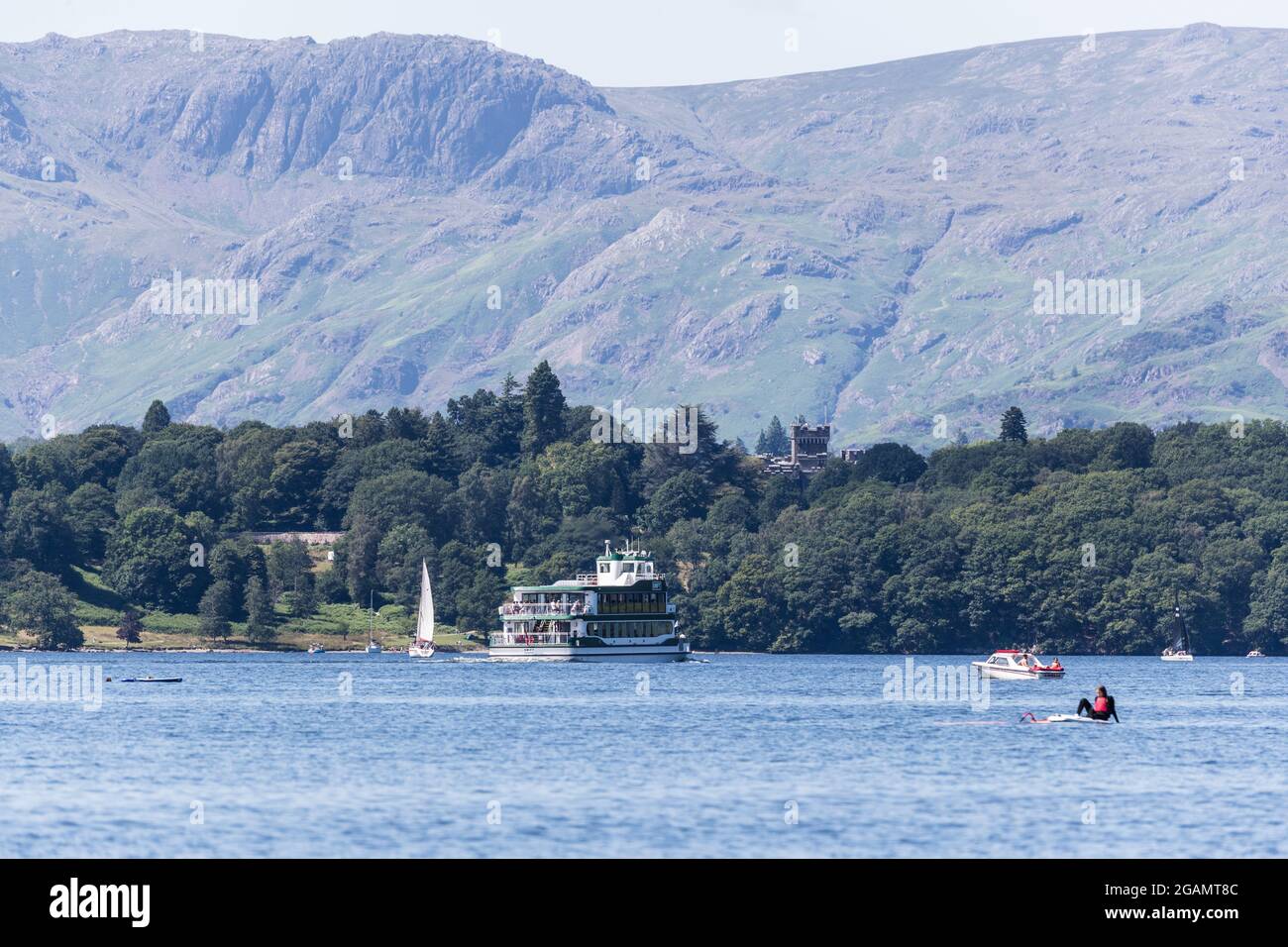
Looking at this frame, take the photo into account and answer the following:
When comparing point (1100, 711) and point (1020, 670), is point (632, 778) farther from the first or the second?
point (1020, 670)

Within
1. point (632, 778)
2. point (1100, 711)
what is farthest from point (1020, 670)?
point (632, 778)

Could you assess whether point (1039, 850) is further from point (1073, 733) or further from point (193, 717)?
point (193, 717)

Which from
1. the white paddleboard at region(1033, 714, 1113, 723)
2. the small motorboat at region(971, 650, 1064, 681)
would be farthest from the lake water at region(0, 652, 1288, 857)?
the small motorboat at region(971, 650, 1064, 681)

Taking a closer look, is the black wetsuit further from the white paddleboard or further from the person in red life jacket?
the white paddleboard

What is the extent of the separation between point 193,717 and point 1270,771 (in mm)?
62012

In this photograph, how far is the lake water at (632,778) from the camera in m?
71.5

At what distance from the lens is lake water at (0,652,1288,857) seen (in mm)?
→ 71500

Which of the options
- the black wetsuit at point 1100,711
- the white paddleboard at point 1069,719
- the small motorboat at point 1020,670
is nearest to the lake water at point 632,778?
the white paddleboard at point 1069,719

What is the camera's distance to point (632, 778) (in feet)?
295

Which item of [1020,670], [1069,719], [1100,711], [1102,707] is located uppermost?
[1102,707]

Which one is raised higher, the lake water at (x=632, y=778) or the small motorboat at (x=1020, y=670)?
the lake water at (x=632, y=778)

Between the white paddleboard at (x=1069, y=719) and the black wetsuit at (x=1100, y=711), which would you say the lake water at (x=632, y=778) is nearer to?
the white paddleboard at (x=1069, y=719)
